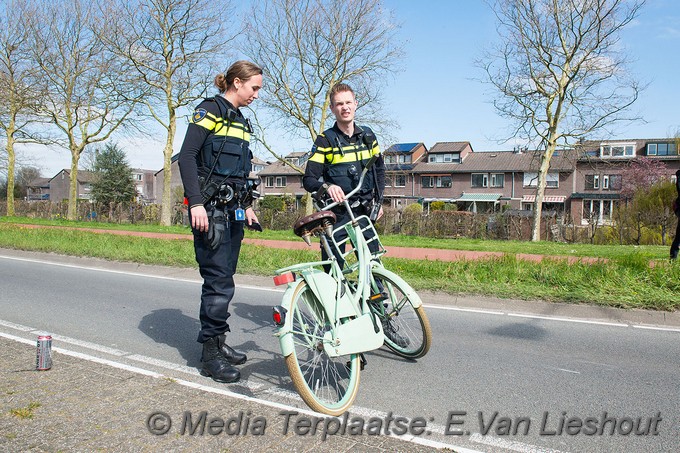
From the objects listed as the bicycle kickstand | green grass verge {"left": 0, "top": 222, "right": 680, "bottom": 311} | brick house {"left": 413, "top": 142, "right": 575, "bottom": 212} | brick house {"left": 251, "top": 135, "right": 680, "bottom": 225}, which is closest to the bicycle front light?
the bicycle kickstand

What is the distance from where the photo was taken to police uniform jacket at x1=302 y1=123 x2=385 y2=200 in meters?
4.77

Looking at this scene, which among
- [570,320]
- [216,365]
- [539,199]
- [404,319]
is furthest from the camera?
[539,199]

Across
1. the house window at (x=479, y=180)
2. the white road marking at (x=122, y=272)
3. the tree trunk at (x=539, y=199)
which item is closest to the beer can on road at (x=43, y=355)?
the white road marking at (x=122, y=272)

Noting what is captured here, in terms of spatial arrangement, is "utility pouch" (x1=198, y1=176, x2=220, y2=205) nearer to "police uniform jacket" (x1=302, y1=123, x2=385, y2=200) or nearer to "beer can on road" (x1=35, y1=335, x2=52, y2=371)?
"police uniform jacket" (x1=302, y1=123, x2=385, y2=200)

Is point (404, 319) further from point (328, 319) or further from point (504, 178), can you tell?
point (504, 178)

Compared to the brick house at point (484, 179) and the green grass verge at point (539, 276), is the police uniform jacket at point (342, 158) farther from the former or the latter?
the brick house at point (484, 179)

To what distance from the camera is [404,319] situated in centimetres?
450

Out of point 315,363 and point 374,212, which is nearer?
point 315,363

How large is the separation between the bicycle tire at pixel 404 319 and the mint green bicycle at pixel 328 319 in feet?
0.10

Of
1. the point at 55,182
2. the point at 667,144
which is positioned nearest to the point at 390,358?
the point at 667,144

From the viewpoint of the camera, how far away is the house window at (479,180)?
63031mm

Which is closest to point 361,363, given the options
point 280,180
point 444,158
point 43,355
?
point 43,355

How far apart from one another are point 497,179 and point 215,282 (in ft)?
201

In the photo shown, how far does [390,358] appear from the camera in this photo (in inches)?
186
